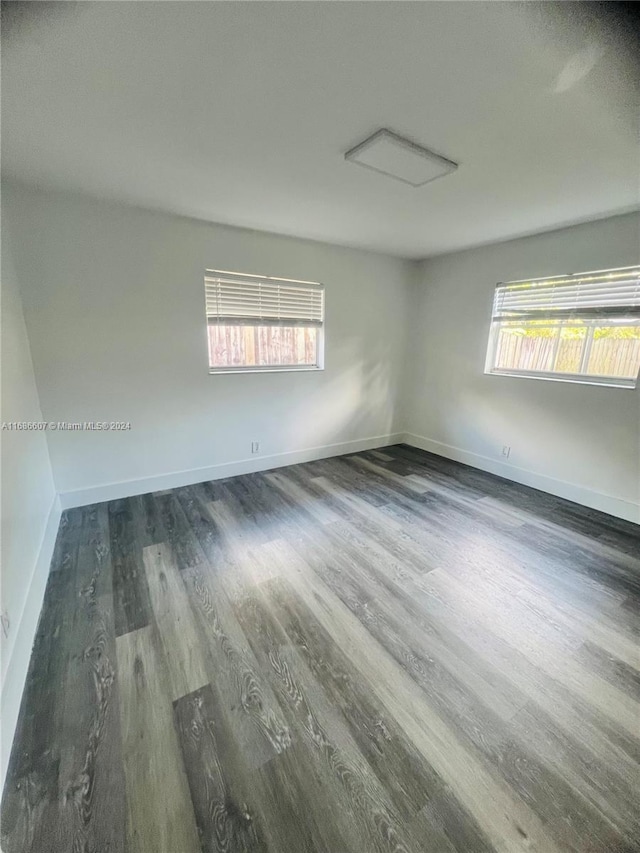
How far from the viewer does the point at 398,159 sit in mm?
1748

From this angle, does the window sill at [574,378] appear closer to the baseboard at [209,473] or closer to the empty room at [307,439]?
the empty room at [307,439]

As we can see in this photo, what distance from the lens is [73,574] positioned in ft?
6.61

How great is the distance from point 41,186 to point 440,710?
372 centimetres

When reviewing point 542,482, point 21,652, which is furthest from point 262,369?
point 542,482

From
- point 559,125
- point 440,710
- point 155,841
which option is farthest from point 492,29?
point 155,841

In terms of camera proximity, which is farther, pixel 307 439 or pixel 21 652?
pixel 307 439

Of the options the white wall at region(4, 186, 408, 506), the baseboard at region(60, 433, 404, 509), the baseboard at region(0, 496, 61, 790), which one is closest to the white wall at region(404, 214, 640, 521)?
the white wall at region(4, 186, 408, 506)

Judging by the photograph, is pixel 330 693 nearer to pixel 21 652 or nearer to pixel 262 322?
pixel 21 652

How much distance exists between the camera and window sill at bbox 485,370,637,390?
268 centimetres

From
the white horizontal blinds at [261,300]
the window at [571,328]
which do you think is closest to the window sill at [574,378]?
the window at [571,328]

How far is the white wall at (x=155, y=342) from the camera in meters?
2.40

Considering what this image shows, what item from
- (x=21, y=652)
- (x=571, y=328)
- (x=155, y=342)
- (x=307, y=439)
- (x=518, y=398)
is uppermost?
(x=571, y=328)

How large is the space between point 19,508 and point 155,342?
1.62 m

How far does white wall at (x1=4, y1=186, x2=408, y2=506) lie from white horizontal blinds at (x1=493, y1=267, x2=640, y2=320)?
1.41 meters
